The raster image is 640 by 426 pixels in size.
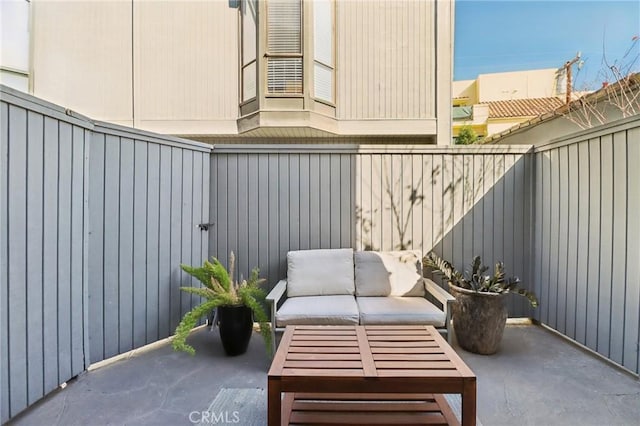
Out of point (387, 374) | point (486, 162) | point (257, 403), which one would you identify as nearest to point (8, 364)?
point (257, 403)

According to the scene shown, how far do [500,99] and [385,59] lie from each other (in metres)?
9.97

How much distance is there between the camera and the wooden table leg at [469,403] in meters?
1.51

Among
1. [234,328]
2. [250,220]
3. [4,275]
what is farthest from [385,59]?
[4,275]

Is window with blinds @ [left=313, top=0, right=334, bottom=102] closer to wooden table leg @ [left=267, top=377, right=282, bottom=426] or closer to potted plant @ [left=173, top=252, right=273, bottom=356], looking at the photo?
potted plant @ [left=173, top=252, right=273, bottom=356]

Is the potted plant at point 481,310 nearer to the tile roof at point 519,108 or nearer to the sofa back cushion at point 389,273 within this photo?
the sofa back cushion at point 389,273

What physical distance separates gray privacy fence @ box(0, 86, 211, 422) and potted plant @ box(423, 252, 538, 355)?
2635 mm

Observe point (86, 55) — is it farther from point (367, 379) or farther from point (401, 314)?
point (367, 379)

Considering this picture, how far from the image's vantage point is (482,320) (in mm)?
2703

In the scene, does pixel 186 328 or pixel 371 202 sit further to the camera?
pixel 371 202

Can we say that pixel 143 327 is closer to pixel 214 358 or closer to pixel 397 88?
pixel 214 358

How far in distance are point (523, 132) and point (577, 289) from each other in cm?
360

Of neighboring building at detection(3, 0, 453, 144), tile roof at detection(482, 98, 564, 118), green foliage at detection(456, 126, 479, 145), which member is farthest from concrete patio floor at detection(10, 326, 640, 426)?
tile roof at detection(482, 98, 564, 118)

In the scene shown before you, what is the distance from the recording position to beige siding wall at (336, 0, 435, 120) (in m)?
5.28

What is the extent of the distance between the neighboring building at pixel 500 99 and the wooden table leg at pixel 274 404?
408 inches
